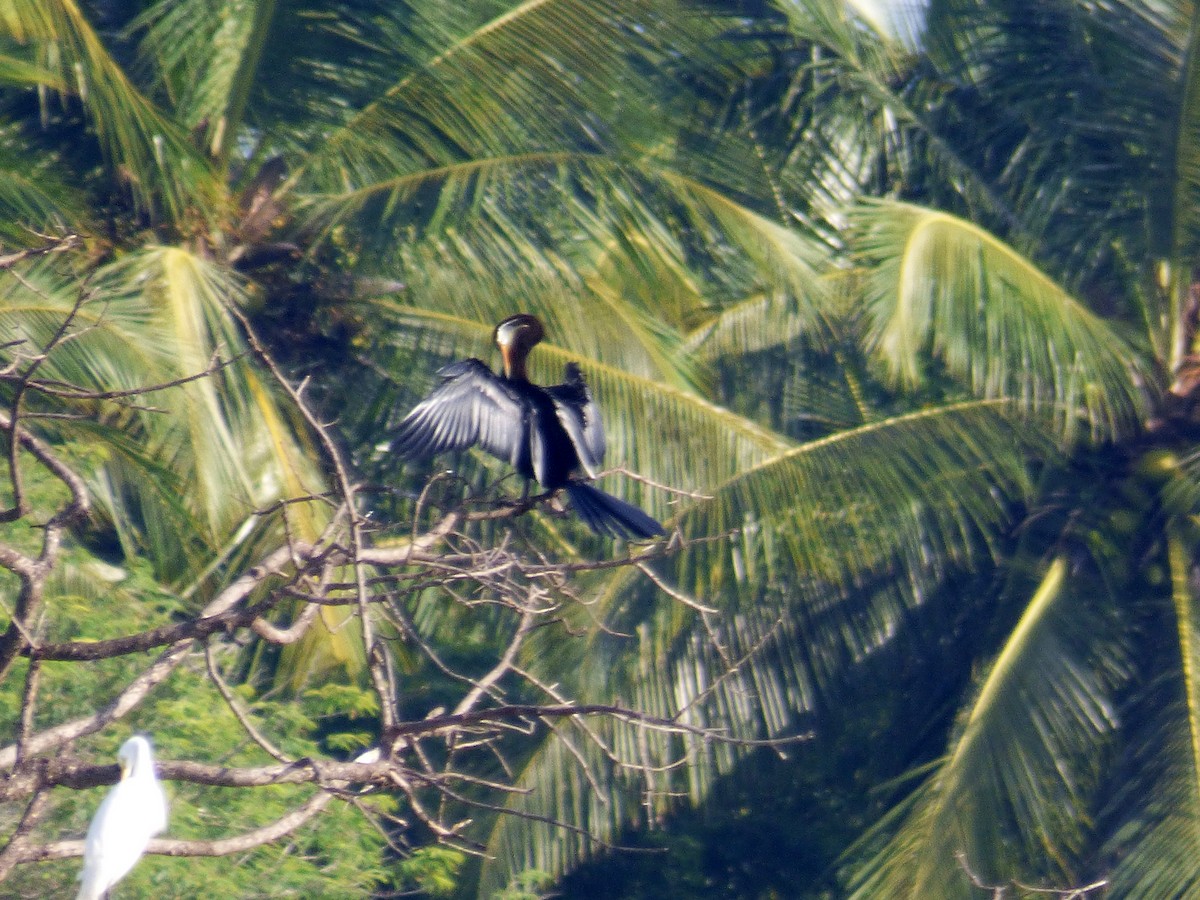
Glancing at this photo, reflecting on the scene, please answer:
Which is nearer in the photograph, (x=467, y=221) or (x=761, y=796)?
(x=467, y=221)

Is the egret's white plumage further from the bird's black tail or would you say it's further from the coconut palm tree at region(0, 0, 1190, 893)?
the coconut palm tree at region(0, 0, 1190, 893)

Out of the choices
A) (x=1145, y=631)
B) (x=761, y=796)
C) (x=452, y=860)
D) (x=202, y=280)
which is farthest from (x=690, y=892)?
(x=202, y=280)

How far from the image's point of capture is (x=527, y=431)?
362 centimetres

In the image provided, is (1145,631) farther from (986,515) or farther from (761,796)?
(761,796)

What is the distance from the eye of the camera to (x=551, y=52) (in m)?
5.65

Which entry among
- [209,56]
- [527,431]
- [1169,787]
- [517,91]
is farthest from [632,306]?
[1169,787]

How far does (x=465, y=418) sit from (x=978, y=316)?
2577 millimetres

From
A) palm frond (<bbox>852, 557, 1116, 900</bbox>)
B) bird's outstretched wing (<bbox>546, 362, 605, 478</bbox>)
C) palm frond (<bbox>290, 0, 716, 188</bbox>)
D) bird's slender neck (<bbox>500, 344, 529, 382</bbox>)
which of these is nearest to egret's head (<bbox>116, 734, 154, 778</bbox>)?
bird's outstretched wing (<bbox>546, 362, 605, 478</bbox>)

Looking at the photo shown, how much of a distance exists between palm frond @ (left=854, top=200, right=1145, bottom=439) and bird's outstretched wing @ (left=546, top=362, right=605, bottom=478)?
155 cm

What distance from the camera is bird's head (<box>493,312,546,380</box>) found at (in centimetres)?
391

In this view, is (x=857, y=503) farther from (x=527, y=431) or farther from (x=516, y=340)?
(x=527, y=431)

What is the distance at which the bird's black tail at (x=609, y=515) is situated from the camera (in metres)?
3.35

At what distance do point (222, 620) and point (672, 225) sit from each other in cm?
354

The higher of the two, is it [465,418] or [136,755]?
[465,418]
